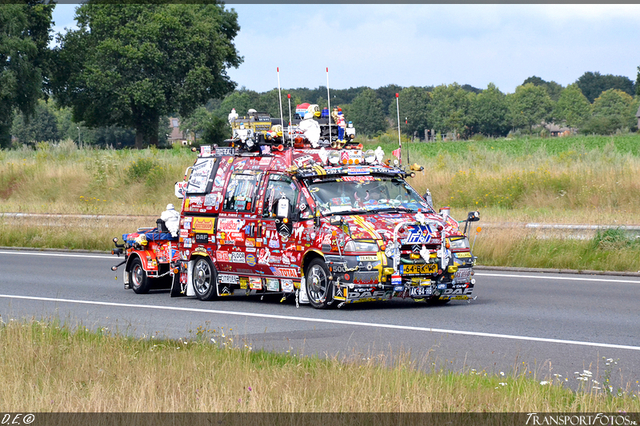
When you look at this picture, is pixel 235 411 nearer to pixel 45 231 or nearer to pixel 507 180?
pixel 45 231

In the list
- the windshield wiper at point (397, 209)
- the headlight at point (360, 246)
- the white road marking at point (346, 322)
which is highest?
the windshield wiper at point (397, 209)

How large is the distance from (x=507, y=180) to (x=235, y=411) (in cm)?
2404

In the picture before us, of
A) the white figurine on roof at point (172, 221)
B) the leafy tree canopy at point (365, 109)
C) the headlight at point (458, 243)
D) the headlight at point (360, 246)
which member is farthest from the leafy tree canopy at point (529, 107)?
the headlight at point (360, 246)

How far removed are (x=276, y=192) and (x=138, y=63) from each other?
65.0 m

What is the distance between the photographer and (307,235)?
12680mm

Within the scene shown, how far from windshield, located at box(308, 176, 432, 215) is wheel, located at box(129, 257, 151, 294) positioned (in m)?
4.16

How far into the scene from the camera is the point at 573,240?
18.7m

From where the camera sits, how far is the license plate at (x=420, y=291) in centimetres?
1233

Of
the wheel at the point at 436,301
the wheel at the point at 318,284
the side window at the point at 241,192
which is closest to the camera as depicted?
the wheel at the point at 318,284

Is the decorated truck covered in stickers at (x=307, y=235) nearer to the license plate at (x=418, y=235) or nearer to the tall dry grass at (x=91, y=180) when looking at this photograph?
the license plate at (x=418, y=235)

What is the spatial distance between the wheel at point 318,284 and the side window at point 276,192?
3.35ft

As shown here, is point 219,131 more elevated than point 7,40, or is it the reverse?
point 7,40

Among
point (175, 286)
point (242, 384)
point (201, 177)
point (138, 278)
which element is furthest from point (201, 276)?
Answer: point (242, 384)

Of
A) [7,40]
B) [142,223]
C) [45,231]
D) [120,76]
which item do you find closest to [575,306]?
[142,223]
